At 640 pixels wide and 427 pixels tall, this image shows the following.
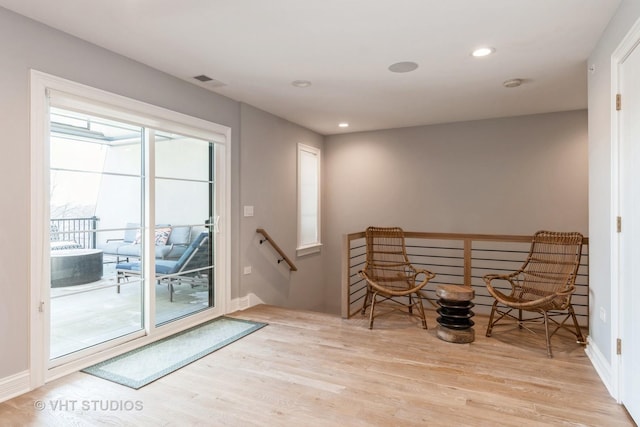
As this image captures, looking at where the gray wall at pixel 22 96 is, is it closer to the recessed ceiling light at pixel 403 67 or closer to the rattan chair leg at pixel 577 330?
the recessed ceiling light at pixel 403 67

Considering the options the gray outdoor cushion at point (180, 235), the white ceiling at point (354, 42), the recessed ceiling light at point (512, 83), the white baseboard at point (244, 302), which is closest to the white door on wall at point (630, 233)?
the white ceiling at point (354, 42)

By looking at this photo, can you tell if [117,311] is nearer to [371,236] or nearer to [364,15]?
[371,236]

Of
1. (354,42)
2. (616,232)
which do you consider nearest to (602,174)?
(616,232)

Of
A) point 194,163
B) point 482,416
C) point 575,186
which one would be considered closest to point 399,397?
point 482,416

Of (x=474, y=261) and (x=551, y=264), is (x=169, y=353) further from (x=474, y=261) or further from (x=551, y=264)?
(x=474, y=261)

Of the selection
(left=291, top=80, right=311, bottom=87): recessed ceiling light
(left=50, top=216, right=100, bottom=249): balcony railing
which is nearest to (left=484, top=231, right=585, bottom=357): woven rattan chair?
(left=291, top=80, right=311, bottom=87): recessed ceiling light

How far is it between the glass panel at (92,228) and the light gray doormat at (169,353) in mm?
282

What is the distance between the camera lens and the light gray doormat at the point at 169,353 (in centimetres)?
267

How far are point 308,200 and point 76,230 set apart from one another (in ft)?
11.5

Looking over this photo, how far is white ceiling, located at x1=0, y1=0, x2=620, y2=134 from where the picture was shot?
7.64 feet

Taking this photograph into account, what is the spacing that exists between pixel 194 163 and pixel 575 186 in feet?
15.3

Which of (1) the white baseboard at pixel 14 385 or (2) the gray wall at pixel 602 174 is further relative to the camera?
(2) the gray wall at pixel 602 174

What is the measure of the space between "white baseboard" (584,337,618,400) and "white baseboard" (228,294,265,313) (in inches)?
133

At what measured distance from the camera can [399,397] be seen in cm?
234
